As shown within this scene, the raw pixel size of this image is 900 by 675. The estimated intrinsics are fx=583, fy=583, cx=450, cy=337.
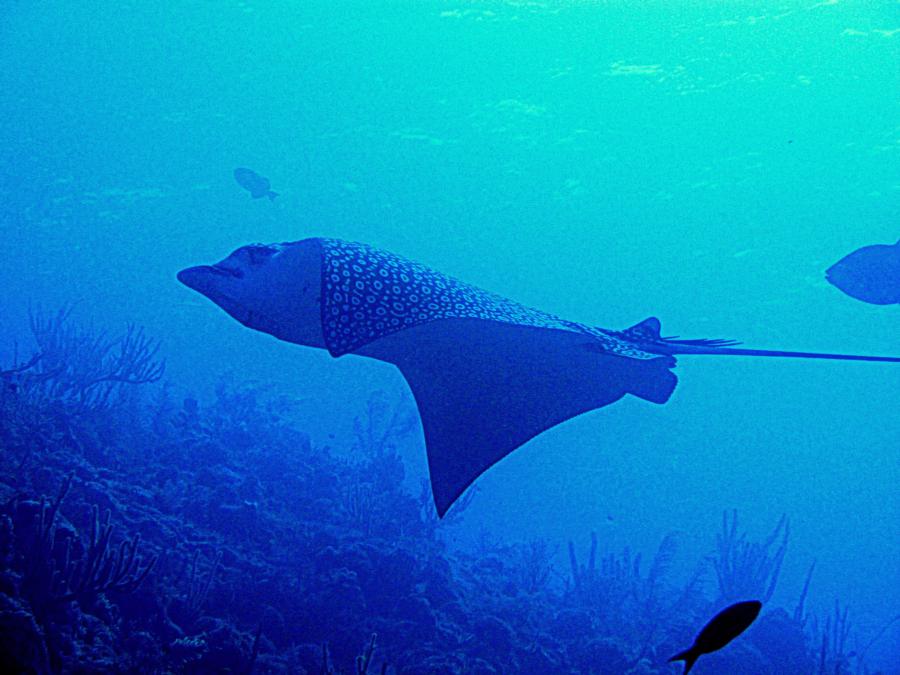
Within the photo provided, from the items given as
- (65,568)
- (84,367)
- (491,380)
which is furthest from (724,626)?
(84,367)

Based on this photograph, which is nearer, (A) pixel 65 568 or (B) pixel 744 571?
(A) pixel 65 568

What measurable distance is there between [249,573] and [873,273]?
7811 mm

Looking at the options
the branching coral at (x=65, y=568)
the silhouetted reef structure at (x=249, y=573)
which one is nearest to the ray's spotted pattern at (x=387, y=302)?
the silhouetted reef structure at (x=249, y=573)

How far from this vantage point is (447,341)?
478cm

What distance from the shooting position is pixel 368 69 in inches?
832

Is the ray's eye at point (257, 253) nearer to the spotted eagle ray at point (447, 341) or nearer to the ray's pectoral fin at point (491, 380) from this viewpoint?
the spotted eagle ray at point (447, 341)

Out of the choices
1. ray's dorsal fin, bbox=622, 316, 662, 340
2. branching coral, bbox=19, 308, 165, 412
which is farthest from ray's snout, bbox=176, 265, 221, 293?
branching coral, bbox=19, 308, 165, 412

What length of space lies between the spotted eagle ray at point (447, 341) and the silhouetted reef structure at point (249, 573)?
7.13 feet

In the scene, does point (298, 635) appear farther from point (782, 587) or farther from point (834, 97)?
point (782, 587)

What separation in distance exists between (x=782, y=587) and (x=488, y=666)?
3895cm

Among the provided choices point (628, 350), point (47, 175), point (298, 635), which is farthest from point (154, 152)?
point (628, 350)

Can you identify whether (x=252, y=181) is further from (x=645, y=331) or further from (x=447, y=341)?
(x=645, y=331)

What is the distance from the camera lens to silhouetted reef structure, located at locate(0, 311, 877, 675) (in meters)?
5.07

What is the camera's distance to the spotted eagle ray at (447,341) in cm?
422
